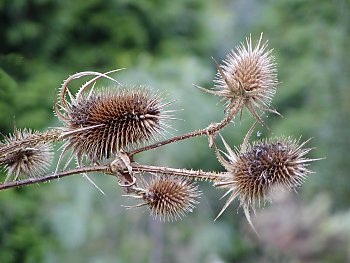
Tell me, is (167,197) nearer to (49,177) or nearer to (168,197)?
(168,197)

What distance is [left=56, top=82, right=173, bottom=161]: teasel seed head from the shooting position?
8.40 feet

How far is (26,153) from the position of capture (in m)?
2.66

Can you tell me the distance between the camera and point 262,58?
264cm

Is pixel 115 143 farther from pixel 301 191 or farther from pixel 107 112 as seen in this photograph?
pixel 301 191

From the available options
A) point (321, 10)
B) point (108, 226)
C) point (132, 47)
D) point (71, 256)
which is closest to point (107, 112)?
point (71, 256)

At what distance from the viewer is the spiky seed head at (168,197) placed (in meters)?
2.55

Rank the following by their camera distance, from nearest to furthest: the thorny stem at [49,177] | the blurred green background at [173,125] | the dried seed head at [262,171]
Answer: the thorny stem at [49,177], the dried seed head at [262,171], the blurred green background at [173,125]

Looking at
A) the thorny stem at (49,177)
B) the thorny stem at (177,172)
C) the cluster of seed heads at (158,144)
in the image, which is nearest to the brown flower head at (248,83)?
the cluster of seed heads at (158,144)

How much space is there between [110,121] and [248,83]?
53cm

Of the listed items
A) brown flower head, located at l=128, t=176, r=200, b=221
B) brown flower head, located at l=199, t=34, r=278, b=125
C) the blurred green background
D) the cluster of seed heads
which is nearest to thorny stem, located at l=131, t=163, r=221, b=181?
the cluster of seed heads

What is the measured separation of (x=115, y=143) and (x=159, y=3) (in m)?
9.24

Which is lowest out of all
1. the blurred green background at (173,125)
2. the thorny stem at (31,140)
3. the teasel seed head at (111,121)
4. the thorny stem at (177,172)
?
the thorny stem at (177,172)

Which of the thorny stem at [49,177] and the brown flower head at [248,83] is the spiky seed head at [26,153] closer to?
the thorny stem at [49,177]

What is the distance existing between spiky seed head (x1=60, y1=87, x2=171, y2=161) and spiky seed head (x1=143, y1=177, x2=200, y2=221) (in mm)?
184
